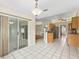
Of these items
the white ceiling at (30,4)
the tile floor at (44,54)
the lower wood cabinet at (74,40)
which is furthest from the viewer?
the lower wood cabinet at (74,40)

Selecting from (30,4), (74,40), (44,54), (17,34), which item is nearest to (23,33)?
(17,34)

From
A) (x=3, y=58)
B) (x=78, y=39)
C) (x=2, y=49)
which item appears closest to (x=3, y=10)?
(x=2, y=49)

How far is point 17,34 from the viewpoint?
5.34m

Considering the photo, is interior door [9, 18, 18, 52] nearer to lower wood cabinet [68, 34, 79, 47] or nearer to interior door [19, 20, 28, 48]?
interior door [19, 20, 28, 48]

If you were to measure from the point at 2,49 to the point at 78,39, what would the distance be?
16.6 feet

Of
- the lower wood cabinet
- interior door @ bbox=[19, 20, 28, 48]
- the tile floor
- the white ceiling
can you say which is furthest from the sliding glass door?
the lower wood cabinet

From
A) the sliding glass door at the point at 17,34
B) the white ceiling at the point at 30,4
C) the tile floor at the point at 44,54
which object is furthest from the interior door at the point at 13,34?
the white ceiling at the point at 30,4

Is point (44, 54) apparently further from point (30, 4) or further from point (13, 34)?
point (30, 4)

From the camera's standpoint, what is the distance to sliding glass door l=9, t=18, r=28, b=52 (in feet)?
16.2

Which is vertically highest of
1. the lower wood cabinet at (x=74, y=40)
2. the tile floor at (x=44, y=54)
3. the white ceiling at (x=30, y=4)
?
the white ceiling at (x=30, y=4)

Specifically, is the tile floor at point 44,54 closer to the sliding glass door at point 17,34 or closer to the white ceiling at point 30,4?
the sliding glass door at point 17,34

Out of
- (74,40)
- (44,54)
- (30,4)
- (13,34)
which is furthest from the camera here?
(74,40)

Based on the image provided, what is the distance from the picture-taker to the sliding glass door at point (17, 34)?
495 centimetres

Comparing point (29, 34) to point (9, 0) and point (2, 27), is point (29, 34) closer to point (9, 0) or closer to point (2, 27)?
point (2, 27)
